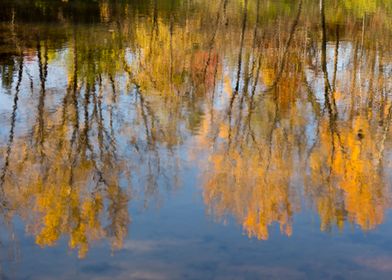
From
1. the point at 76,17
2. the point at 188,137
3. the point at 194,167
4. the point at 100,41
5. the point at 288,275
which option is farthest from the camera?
the point at 76,17

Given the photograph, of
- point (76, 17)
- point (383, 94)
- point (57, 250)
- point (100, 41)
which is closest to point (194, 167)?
point (57, 250)

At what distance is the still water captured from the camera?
625 centimetres

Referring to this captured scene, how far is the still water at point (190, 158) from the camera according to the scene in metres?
6.25

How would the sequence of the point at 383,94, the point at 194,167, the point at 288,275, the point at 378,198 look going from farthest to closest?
the point at 383,94
the point at 194,167
the point at 378,198
the point at 288,275

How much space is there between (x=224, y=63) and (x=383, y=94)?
4.34m

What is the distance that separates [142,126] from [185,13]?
17.3m

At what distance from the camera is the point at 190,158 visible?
9031 mm

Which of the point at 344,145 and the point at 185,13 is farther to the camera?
the point at 185,13

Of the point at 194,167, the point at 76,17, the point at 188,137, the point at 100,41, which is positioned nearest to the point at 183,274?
the point at 194,167

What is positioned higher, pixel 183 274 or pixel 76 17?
pixel 76 17

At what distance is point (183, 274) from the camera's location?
584cm

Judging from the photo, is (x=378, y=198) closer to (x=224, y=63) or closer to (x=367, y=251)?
(x=367, y=251)

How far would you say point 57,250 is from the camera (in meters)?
6.24

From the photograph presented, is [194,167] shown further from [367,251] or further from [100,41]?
[100,41]
